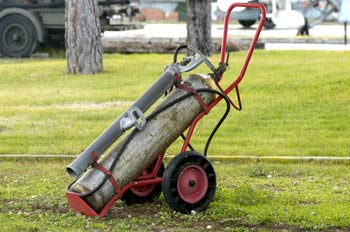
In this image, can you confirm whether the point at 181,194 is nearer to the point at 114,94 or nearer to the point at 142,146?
the point at 142,146

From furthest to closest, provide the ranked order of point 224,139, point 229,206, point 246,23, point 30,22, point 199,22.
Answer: point 246,23
point 30,22
point 199,22
point 224,139
point 229,206

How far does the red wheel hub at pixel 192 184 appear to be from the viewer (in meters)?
8.12

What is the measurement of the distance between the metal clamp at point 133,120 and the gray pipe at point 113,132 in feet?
0.11

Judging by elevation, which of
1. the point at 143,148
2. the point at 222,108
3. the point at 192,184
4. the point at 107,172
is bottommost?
the point at 222,108

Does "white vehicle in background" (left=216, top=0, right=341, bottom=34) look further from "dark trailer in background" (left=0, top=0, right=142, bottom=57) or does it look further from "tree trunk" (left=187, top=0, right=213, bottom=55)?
"tree trunk" (left=187, top=0, right=213, bottom=55)

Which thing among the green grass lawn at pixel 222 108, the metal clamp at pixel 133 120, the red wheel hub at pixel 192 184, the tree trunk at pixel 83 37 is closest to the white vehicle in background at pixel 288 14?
the green grass lawn at pixel 222 108

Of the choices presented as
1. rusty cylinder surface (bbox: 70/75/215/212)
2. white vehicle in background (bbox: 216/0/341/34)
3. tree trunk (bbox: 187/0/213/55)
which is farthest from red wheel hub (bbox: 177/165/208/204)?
white vehicle in background (bbox: 216/0/341/34)

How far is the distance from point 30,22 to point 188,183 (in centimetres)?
1709

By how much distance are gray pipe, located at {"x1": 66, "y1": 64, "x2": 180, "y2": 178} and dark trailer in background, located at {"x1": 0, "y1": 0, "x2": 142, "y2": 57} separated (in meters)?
16.4

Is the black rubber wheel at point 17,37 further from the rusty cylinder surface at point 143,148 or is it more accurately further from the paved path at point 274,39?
the rusty cylinder surface at point 143,148

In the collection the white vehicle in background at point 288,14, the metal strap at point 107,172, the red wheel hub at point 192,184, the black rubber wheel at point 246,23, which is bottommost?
the black rubber wheel at point 246,23

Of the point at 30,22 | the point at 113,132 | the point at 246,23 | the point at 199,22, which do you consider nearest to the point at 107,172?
the point at 113,132

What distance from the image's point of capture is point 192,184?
26.8 feet

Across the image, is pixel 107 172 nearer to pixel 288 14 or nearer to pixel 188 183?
pixel 188 183
